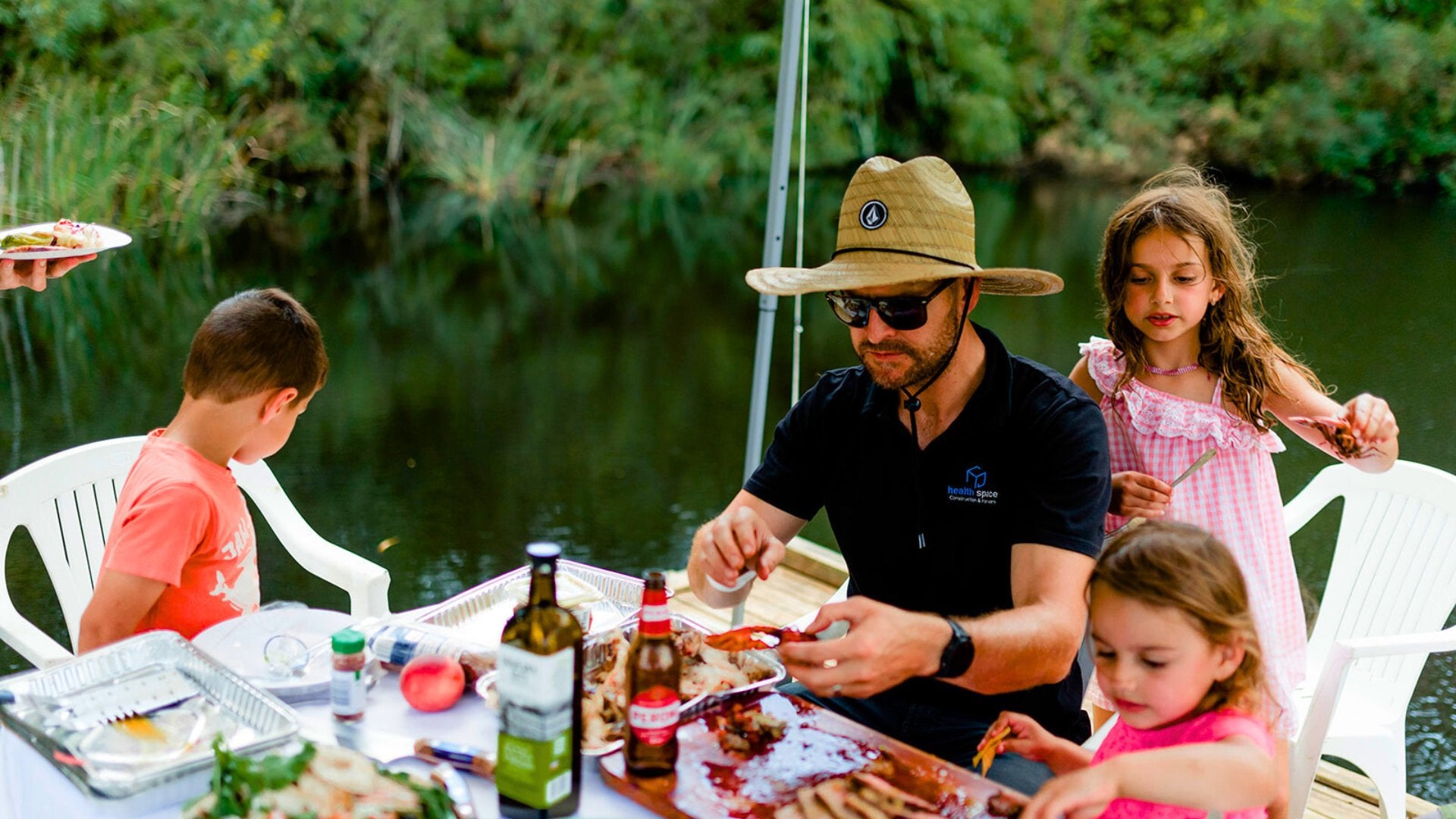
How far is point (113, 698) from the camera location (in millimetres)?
1416

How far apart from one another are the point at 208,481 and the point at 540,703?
0.93m

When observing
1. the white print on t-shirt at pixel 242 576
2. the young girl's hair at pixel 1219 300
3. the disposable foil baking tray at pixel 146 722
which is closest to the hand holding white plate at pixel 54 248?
the white print on t-shirt at pixel 242 576

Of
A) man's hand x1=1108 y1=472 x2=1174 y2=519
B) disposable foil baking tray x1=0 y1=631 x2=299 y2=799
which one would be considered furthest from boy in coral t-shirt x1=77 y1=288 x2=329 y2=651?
man's hand x1=1108 y1=472 x2=1174 y2=519

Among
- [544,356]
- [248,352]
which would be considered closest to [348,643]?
[248,352]

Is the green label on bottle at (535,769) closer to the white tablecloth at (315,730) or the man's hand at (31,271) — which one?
the white tablecloth at (315,730)

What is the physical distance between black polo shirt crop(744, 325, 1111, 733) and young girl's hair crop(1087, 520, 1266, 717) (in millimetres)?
313

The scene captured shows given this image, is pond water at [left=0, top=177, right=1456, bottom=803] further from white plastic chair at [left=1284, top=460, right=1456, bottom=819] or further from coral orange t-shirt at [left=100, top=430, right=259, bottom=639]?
coral orange t-shirt at [left=100, top=430, right=259, bottom=639]

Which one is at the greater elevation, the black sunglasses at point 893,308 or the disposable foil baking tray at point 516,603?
the black sunglasses at point 893,308

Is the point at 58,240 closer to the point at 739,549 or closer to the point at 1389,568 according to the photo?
the point at 739,549

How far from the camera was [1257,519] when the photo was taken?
7.43ft

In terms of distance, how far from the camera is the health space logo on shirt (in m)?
1.84

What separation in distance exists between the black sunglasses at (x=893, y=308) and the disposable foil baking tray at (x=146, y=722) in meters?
1.01

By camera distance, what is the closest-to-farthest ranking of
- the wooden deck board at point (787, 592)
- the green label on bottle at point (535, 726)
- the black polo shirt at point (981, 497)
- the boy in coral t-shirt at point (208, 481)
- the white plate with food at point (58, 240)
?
1. the green label on bottle at point (535, 726)
2. the boy in coral t-shirt at point (208, 481)
3. the black polo shirt at point (981, 497)
4. the white plate with food at point (58, 240)
5. the wooden deck board at point (787, 592)

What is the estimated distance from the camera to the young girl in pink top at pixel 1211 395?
7.25 feet
